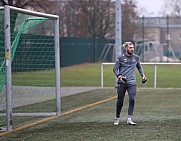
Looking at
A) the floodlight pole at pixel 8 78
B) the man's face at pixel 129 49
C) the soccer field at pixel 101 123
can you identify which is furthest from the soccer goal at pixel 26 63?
the man's face at pixel 129 49

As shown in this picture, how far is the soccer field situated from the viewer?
948cm

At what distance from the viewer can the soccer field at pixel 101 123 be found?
31.1 ft

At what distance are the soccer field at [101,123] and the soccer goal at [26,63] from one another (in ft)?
1.76

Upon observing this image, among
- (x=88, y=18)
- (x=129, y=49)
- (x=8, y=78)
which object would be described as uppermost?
(x=88, y=18)

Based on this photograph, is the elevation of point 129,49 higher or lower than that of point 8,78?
higher

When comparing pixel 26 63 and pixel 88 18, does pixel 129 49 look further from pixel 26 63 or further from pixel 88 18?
pixel 88 18

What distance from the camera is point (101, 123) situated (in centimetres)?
1120

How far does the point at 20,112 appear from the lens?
13.3 meters

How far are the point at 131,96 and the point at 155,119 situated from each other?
1249mm

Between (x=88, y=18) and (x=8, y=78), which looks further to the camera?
(x=88, y=18)

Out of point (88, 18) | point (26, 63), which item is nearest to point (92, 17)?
point (88, 18)

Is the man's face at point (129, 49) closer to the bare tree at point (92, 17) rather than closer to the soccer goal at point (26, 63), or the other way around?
the soccer goal at point (26, 63)

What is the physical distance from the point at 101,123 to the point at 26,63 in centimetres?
588

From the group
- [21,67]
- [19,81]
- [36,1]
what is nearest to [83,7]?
[36,1]
